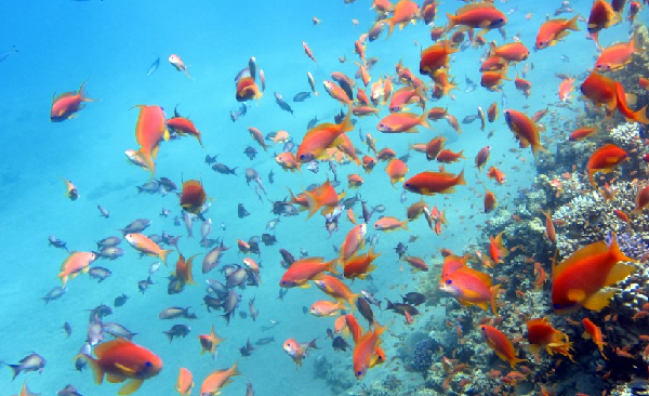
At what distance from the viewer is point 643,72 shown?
24.4 feet

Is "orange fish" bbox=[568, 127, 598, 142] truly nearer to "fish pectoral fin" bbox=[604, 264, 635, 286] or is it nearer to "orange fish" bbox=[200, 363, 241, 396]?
"fish pectoral fin" bbox=[604, 264, 635, 286]

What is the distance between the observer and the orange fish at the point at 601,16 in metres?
3.72

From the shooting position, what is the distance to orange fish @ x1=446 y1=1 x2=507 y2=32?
172 inches

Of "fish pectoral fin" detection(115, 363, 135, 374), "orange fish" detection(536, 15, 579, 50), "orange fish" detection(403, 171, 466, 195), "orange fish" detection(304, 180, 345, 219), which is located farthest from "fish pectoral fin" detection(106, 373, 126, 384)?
"orange fish" detection(536, 15, 579, 50)

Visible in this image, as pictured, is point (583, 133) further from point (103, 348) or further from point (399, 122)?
point (103, 348)

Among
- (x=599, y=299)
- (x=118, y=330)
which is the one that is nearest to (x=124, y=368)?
(x=599, y=299)

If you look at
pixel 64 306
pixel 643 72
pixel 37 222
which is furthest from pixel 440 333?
pixel 37 222

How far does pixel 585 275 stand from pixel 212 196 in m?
24.1

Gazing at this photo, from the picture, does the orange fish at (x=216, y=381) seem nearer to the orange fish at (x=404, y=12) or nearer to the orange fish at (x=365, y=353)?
the orange fish at (x=365, y=353)

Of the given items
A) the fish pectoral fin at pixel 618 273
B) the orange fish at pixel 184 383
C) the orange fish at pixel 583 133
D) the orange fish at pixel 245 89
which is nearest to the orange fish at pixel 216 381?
the orange fish at pixel 184 383

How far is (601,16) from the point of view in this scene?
3809 mm

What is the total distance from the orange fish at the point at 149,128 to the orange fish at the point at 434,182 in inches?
120

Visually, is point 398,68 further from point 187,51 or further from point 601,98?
point 187,51

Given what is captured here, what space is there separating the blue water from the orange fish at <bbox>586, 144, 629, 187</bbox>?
19.1 ft
